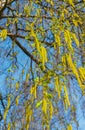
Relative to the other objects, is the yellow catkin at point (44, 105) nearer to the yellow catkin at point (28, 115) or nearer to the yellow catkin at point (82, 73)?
the yellow catkin at point (28, 115)

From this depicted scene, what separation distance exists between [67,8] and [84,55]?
594 mm

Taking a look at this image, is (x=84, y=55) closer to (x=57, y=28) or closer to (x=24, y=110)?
(x=57, y=28)

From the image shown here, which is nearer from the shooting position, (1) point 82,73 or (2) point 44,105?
(2) point 44,105

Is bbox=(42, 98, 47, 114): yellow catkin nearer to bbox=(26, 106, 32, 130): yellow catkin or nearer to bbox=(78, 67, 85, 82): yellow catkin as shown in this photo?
bbox=(26, 106, 32, 130): yellow catkin

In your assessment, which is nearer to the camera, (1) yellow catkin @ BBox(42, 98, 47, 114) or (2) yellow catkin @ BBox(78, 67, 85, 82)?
(1) yellow catkin @ BBox(42, 98, 47, 114)

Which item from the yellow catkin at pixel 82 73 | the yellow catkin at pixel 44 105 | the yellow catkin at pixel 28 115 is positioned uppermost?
the yellow catkin at pixel 82 73

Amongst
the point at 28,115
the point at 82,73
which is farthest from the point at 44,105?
the point at 82,73

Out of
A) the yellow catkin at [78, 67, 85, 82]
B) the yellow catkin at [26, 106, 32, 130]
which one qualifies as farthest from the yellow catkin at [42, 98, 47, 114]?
the yellow catkin at [78, 67, 85, 82]

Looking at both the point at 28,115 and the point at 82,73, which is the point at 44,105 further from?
the point at 82,73

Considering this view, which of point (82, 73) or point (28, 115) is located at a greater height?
point (82, 73)

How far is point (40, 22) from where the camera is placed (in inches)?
120

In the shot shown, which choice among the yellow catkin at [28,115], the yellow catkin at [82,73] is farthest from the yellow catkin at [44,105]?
the yellow catkin at [82,73]

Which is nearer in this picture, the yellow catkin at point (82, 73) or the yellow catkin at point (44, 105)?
the yellow catkin at point (44, 105)

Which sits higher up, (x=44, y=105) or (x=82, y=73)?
(x=82, y=73)
